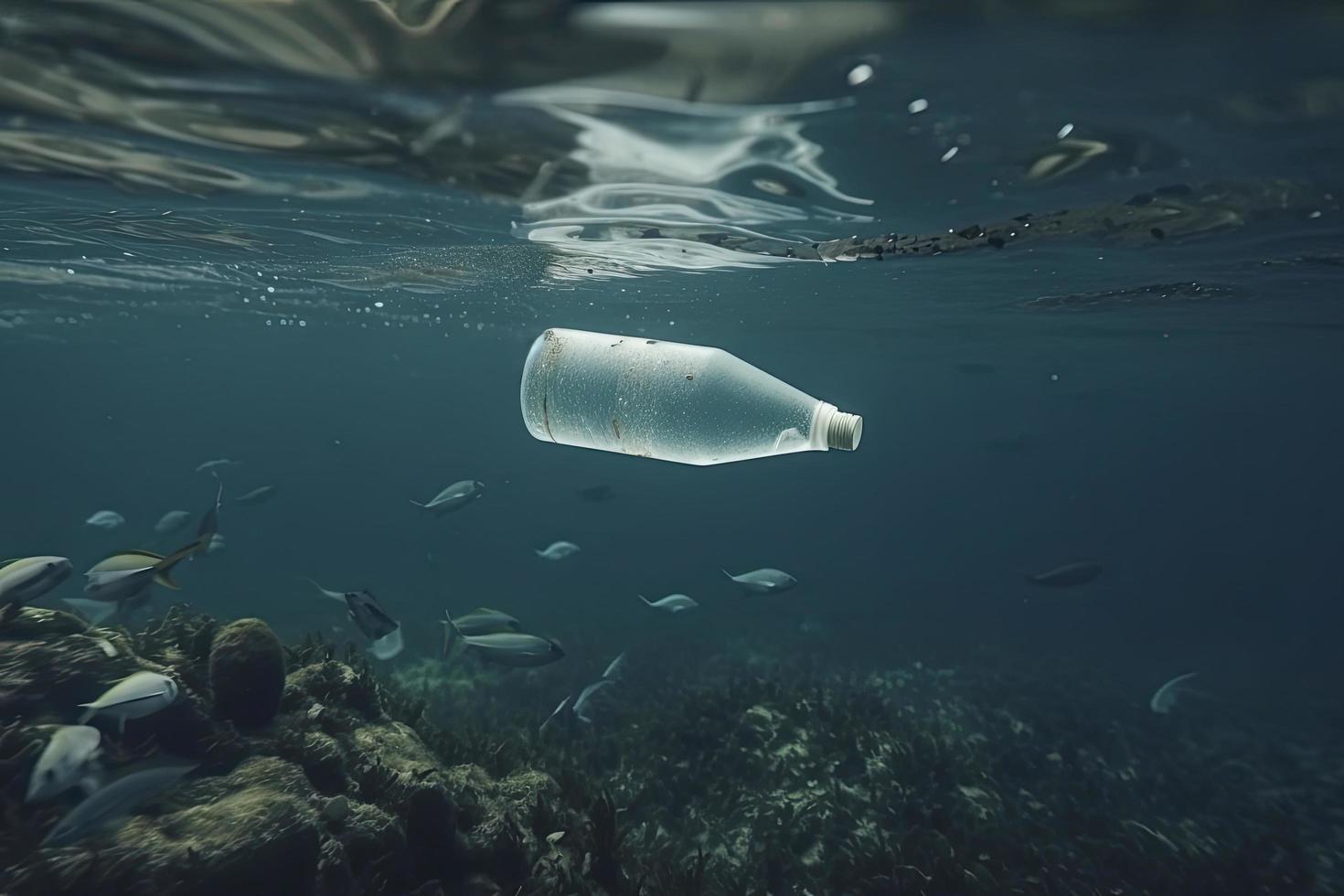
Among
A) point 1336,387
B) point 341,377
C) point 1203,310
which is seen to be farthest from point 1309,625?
point 341,377

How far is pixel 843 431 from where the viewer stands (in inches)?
133

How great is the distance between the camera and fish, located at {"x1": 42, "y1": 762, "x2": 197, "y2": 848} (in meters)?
4.37

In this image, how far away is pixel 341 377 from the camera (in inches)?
3450

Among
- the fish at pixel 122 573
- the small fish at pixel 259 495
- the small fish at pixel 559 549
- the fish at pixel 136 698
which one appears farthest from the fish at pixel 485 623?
the small fish at pixel 259 495

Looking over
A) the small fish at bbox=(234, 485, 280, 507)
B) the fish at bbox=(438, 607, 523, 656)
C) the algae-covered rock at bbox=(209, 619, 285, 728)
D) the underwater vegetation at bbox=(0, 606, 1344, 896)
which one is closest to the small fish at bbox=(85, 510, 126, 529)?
the small fish at bbox=(234, 485, 280, 507)

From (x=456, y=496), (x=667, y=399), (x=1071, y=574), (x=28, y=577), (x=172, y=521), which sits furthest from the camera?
(x=1071, y=574)

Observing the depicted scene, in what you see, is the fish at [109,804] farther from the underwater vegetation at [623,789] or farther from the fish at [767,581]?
the fish at [767,581]

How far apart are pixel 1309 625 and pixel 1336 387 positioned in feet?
51.9

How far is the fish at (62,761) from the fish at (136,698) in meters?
0.28

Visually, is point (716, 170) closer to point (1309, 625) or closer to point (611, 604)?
point (611, 604)

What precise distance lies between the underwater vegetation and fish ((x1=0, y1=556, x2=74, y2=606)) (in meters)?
0.41

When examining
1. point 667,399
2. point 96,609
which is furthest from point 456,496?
point 667,399

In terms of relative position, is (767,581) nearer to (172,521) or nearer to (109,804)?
(109,804)

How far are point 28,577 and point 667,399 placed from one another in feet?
18.6
